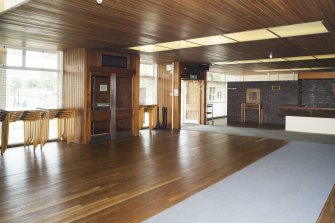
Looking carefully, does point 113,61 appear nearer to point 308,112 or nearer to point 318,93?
point 308,112

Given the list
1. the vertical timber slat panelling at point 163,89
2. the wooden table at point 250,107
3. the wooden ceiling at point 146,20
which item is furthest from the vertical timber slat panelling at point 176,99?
the wooden table at point 250,107

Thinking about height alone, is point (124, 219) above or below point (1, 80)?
below

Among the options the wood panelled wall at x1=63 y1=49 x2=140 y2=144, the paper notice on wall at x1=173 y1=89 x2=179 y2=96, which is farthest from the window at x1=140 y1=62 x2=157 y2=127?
the wood panelled wall at x1=63 y1=49 x2=140 y2=144

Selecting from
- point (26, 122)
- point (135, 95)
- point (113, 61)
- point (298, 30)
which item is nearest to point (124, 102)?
point (135, 95)

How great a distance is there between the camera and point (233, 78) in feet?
62.7

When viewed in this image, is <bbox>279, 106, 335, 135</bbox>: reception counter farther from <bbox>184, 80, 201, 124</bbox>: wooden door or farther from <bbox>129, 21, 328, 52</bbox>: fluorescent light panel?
<bbox>129, 21, 328, 52</bbox>: fluorescent light panel

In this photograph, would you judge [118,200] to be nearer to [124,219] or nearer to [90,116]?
[124,219]

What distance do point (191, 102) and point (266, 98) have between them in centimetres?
400

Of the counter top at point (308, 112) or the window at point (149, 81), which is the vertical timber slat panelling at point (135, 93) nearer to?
the window at point (149, 81)

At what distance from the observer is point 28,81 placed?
769cm

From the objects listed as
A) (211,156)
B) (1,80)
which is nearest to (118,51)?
(1,80)

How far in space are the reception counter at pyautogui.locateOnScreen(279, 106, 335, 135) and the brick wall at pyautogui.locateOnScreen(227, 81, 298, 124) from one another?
253 cm

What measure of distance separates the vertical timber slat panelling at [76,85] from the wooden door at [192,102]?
20.0 feet

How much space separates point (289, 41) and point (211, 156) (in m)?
3.46
